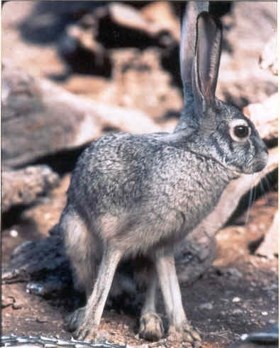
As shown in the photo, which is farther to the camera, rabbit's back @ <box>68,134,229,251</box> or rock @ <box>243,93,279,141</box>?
rock @ <box>243,93,279,141</box>

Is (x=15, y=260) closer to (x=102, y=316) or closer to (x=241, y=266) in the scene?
(x=102, y=316)

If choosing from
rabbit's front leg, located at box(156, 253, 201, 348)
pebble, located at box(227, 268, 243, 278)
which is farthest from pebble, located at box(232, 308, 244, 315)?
pebble, located at box(227, 268, 243, 278)

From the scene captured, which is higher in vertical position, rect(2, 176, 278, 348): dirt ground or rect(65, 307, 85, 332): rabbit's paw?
rect(65, 307, 85, 332): rabbit's paw

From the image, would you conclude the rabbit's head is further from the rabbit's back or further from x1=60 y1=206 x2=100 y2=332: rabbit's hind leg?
x1=60 y1=206 x2=100 y2=332: rabbit's hind leg

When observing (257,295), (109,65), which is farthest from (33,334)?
(109,65)

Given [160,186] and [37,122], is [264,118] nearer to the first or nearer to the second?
[160,186]

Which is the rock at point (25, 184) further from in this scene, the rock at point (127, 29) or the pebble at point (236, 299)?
the rock at point (127, 29)

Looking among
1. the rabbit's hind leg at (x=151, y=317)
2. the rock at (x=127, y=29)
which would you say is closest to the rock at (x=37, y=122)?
the rock at (x=127, y=29)
